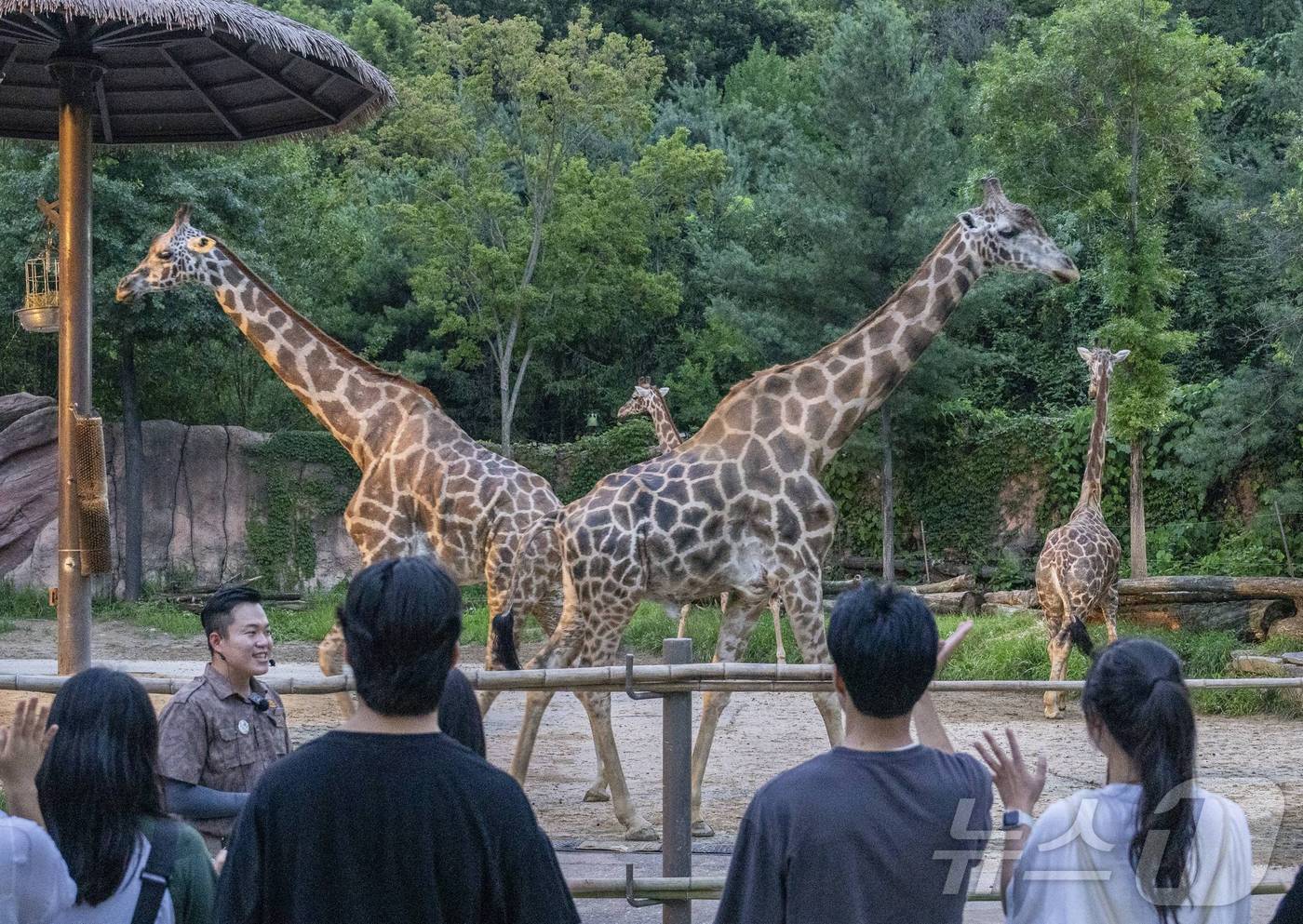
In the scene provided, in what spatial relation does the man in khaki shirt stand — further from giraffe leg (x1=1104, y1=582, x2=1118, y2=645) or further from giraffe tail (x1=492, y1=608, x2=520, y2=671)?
giraffe leg (x1=1104, y1=582, x2=1118, y2=645)

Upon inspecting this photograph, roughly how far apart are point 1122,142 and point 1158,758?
16.1m

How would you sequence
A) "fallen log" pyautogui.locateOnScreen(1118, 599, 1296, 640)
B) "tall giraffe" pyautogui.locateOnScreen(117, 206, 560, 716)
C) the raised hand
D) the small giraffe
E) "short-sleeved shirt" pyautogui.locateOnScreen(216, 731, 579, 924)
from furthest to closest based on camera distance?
the small giraffe → "fallen log" pyautogui.locateOnScreen(1118, 599, 1296, 640) → "tall giraffe" pyautogui.locateOnScreen(117, 206, 560, 716) → the raised hand → "short-sleeved shirt" pyautogui.locateOnScreen(216, 731, 579, 924)

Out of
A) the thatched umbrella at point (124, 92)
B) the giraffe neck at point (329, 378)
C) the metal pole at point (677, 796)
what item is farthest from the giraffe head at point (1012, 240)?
the metal pole at point (677, 796)

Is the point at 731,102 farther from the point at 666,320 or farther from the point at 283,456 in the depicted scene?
the point at 283,456

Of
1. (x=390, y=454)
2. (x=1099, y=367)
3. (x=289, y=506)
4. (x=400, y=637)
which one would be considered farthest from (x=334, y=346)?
(x=289, y=506)

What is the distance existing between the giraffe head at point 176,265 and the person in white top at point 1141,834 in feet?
22.7

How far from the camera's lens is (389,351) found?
2608cm

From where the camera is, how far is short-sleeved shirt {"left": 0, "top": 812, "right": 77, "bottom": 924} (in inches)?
104

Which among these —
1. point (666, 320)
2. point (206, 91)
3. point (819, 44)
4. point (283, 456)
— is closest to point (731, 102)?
point (819, 44)

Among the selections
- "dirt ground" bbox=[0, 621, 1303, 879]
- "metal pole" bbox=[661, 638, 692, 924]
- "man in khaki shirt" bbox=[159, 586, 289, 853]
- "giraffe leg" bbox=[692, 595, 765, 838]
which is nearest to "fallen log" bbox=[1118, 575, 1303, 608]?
"dirt ground" bbox=[0, 621, 1303, 879]

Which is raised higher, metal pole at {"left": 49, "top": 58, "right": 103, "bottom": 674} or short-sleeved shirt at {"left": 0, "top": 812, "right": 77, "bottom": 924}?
metal pole at {"left": 49, "top": 58, "right": 103, "bottom": 674}

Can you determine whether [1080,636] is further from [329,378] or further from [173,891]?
[173,891]

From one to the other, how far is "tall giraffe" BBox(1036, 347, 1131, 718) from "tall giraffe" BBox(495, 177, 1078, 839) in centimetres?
454

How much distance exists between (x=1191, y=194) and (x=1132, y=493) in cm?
775
